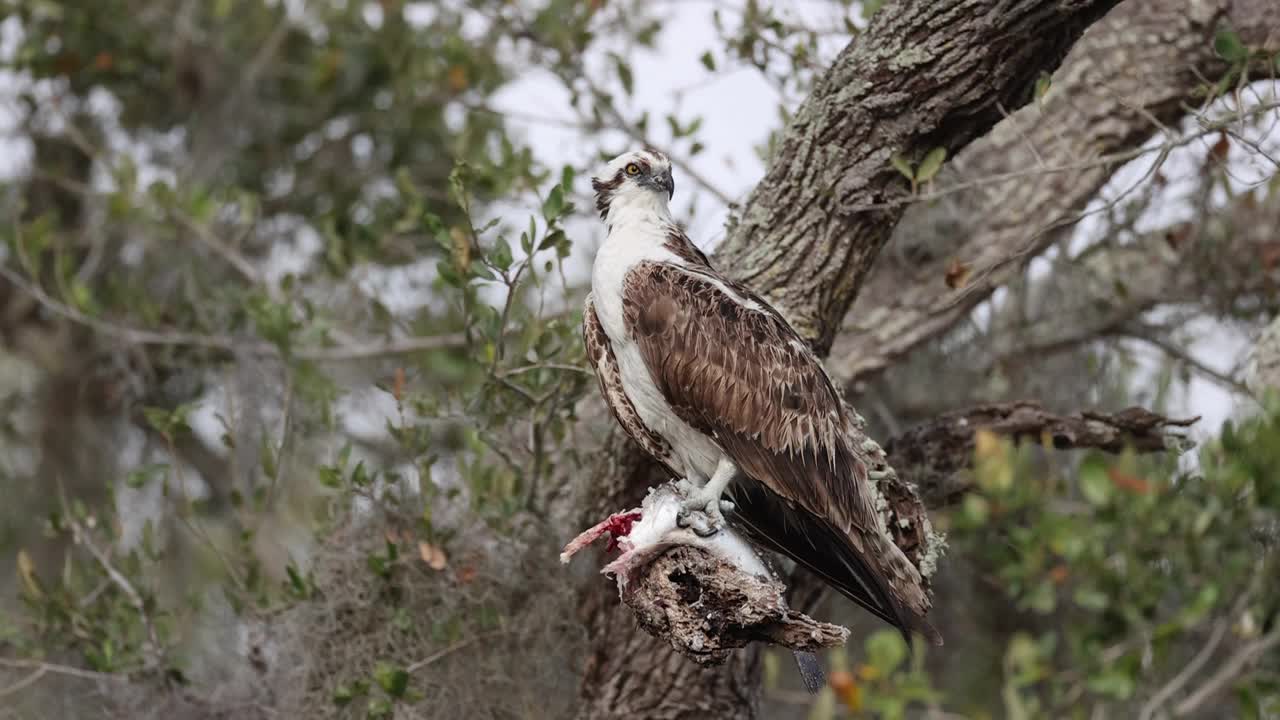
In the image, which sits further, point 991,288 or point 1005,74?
point 991,288

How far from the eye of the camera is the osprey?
4.02m

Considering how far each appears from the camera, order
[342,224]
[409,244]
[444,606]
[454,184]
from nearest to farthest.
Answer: [454,184]
[444,606]
[409,244]
[342,224]

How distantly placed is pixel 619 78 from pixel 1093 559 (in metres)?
3.82

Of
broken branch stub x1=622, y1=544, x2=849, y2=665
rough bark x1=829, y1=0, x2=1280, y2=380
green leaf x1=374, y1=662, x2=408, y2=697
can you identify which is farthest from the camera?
rough bark x1=829, y1=0, x2=1280, y2=380

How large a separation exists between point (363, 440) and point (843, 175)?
392 cm

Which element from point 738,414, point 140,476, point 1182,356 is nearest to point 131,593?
point 140,476

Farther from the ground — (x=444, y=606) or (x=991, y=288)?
(x=991, y=288)

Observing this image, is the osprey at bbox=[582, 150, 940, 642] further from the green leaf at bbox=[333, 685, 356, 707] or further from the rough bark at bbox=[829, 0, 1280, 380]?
the rough bark at bbox=[829, 0, 1280, 380]

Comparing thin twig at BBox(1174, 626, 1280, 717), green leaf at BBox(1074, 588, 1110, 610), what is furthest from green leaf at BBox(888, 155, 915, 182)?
thin twig at BBox(1174, 626, 1280, 717)

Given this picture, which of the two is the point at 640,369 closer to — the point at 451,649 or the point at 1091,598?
the point at 1091,598

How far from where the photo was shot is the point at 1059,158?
6.14 m

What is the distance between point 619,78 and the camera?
626 centimetres

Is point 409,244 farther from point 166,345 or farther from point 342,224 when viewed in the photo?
point 166,345

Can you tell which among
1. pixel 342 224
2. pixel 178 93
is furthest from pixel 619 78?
pixel 178 93
